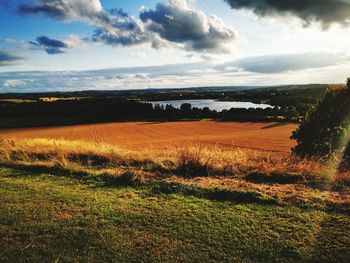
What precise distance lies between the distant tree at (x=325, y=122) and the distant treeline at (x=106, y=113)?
64680 millimetres

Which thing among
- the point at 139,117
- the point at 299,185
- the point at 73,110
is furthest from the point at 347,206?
the point at 73,110

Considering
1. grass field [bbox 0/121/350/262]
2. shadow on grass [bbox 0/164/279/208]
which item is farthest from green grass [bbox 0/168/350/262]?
shadow on grass [bbox 0/164/279/208]

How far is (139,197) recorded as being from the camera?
755 cm

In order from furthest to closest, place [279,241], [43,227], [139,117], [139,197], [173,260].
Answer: [139,117]
[139,197]
[43,227]
[279,241]
[173,260]

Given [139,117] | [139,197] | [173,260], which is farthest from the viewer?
[139,117]

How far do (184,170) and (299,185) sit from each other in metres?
3.57

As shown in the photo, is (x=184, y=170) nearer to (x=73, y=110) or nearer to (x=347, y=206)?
(x=347, y=206)

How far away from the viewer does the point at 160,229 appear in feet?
18.4

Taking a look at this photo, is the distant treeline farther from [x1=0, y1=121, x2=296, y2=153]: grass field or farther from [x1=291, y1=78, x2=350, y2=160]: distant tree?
[x1=291, y1=78, x2=350, y2=160]: distant tree

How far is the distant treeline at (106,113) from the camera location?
85062 millimetres

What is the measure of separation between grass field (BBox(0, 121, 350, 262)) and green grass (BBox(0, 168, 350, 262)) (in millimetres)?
16

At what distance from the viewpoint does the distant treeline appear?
3349 inches

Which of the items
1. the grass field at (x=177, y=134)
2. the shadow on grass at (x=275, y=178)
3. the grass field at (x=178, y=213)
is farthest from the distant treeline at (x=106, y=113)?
the grass field at (x=178, y=213)

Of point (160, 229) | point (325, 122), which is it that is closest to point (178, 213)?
point (160, 229)
